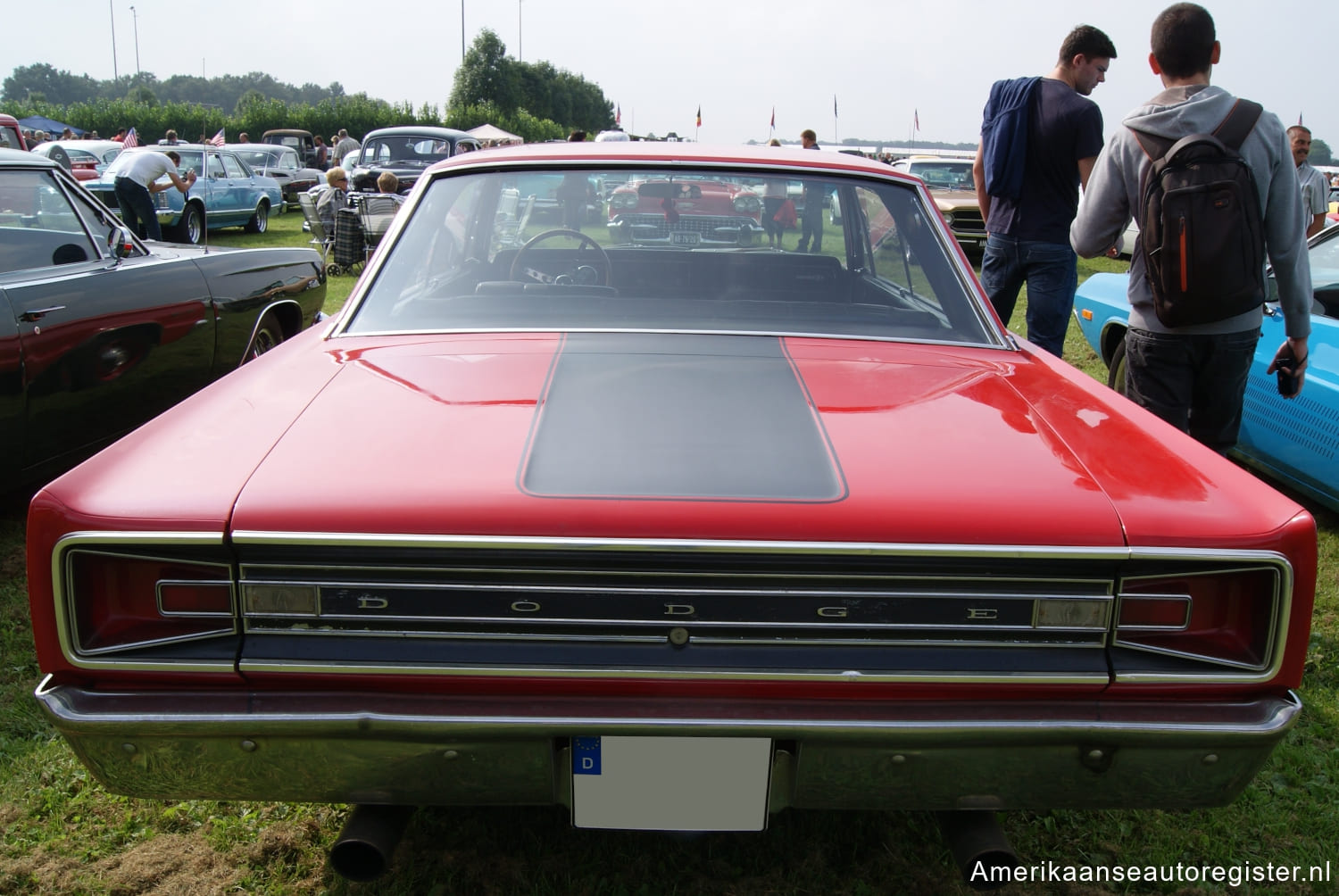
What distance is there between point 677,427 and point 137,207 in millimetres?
10903

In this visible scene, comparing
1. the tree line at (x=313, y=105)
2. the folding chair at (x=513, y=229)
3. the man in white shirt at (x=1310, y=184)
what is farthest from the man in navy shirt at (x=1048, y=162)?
the tree line at (x=313, y=105)

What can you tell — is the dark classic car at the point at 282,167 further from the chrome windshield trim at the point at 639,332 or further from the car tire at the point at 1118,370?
the chrome windshield trim at the point at 639,332

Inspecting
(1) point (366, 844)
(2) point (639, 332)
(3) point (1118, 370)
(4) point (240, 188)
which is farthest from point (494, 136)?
(1) point (366, 844)

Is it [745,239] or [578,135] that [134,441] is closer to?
[745,239]

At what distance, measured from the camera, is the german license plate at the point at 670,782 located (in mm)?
1594

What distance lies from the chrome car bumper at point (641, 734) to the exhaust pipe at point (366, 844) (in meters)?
0.09

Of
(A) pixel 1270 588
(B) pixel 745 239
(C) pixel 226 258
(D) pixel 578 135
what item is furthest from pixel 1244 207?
(D) pixel 578 135

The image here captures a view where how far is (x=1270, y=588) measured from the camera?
1621 mm

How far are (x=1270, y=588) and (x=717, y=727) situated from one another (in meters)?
0.93

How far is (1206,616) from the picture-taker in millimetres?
1674

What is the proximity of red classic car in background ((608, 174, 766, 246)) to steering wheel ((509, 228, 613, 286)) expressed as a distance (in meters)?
0.09

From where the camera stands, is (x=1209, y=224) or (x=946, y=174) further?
(x=946, y=174)

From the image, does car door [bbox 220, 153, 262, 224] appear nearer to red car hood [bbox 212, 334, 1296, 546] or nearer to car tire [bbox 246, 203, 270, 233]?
car tire [bbox 246, 203, 270, 233]

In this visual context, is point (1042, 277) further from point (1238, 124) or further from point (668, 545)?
point (668, 545)
